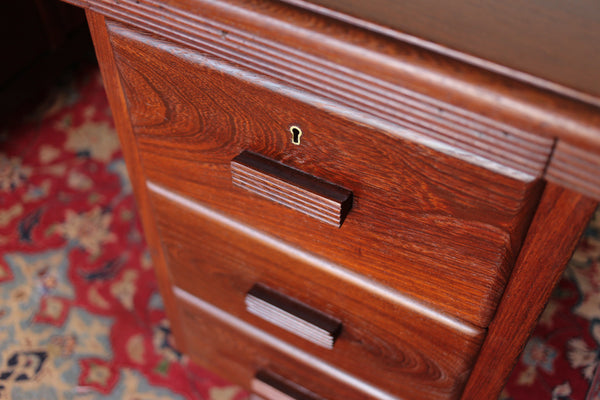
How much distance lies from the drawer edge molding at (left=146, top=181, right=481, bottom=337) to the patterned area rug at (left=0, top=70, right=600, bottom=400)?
0.36 m

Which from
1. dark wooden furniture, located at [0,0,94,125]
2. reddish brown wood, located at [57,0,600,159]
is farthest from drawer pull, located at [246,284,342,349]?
dark wooden furniture, located at [0,0,94,125]

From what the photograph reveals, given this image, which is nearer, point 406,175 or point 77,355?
point 406,175

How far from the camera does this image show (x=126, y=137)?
0.51 meters

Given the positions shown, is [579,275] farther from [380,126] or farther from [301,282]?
[380,126]

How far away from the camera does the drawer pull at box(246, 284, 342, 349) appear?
0.51m

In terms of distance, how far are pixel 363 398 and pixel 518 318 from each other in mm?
239

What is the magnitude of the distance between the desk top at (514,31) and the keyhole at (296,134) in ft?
0.29

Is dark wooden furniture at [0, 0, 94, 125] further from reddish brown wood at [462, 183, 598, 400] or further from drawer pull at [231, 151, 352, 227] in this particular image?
reddish brown wood at [462, 183, 598, 400]

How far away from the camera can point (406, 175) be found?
0.35m

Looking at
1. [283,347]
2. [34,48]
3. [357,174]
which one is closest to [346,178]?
[357,174]

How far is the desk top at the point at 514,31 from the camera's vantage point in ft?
0.92

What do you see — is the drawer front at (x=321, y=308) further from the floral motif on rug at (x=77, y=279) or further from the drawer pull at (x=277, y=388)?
the floral motif on rug at (x=77, y=279)

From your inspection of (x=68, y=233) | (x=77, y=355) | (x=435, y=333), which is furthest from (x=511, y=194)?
(x=68, y=233)

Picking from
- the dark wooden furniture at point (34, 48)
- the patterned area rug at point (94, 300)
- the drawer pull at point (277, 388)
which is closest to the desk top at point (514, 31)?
the drawer pull at point (277, 388)
